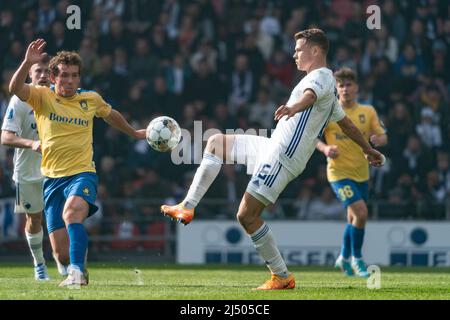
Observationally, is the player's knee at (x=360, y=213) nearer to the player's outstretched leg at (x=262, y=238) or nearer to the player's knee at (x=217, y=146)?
the player's outstretched leg at (x=262, y=238)

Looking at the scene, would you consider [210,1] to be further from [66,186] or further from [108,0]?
[66,186]

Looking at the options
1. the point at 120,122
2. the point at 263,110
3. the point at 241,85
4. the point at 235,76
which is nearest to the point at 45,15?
the point at 235,76

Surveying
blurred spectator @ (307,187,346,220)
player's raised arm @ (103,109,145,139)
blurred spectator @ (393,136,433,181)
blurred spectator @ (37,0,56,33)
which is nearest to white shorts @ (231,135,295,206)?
player's raised arm @ (103,109,145,139)

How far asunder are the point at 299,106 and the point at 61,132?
255 cm

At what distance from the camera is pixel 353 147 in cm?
1416

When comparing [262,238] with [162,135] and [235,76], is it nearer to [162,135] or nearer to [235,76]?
[162,135]

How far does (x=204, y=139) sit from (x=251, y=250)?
7.23 ft

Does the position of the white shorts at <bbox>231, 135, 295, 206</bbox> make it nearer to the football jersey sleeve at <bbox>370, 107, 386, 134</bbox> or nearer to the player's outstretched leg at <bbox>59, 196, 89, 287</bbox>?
the player's outstretched leg at <bbox>59, 196, 89, 287</bbox>

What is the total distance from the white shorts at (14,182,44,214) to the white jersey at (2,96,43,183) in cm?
7

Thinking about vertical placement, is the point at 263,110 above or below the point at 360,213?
above

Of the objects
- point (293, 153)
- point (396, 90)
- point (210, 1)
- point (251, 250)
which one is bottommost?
point (251, 250)
